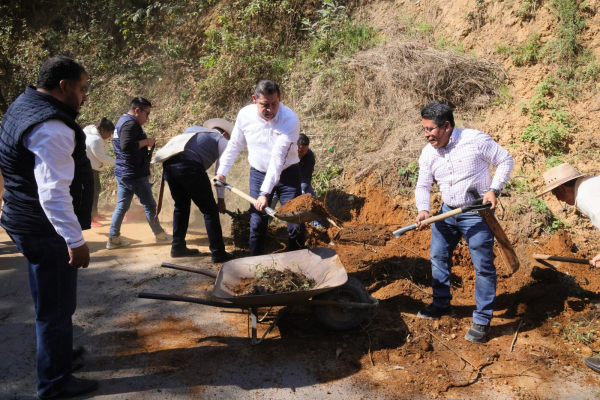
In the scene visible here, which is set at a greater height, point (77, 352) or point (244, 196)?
point (244, 196)

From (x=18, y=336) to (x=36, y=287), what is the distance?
1.48 metres

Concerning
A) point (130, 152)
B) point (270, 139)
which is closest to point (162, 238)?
point (130, 152)

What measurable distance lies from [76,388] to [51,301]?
714 millimetres

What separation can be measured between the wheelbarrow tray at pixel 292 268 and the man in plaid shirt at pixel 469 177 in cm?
93

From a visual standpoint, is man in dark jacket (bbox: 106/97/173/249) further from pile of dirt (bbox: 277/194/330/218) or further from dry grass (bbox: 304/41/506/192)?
dry grass (bbox: 304/41/506/192)

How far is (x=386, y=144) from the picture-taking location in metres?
7.72

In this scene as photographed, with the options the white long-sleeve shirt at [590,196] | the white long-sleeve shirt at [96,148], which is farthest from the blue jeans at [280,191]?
the white long-sleeve shirt at [96,148]

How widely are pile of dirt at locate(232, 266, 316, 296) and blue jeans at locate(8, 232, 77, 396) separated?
4.72ft

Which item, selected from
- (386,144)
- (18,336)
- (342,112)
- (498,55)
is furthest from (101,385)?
(498,55)

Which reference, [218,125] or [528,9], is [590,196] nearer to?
[218,125]

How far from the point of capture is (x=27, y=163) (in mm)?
2955

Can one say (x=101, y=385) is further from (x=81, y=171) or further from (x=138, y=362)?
(x=81, y=171)

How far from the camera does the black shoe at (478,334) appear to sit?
4082mm

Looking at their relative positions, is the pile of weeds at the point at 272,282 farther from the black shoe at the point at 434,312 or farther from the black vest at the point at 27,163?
the black vest at the point at 27,163
